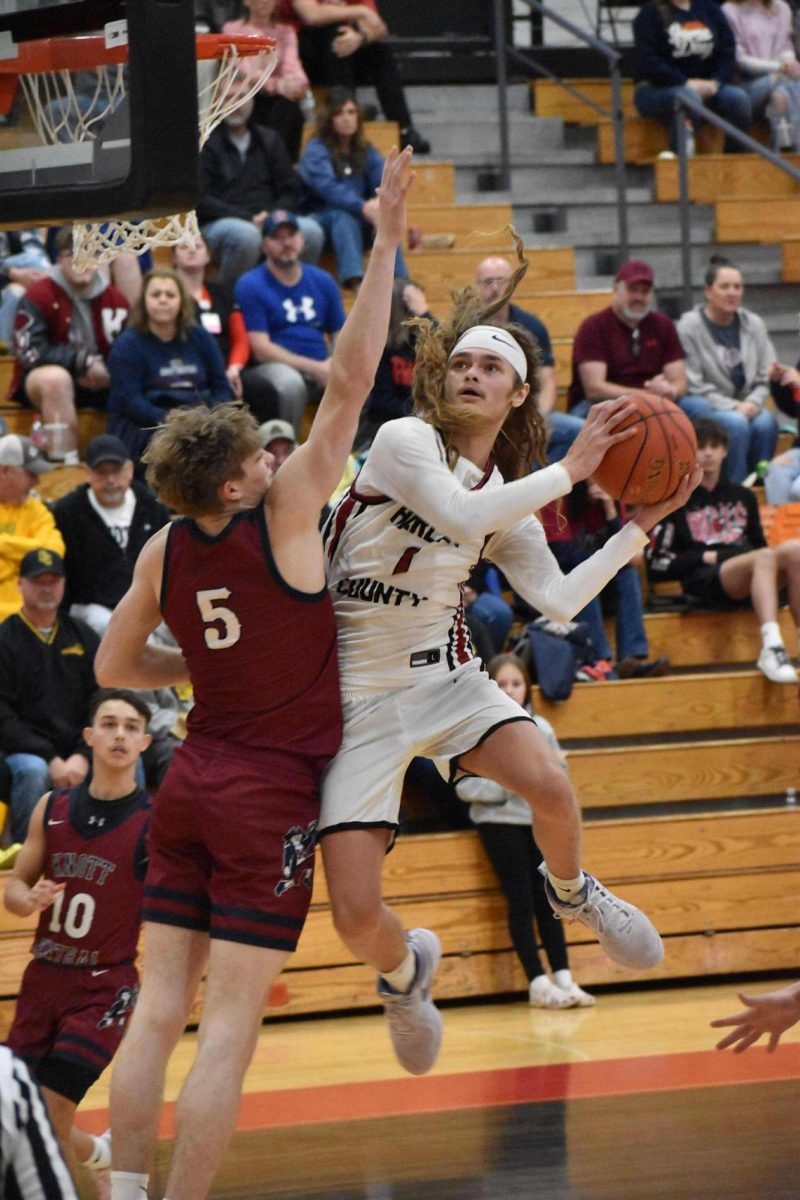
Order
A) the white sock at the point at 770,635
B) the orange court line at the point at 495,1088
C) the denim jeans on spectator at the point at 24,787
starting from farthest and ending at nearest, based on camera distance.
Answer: the white sock at the point at 770,635, the denim jeans on spectator at the point at 24,787, the orange court line at the point at 495,1088

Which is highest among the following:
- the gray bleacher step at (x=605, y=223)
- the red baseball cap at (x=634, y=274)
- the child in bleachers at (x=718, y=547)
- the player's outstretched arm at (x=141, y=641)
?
the player's outstretched arm at (x=141, y=641)

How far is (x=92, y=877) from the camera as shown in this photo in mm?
5020

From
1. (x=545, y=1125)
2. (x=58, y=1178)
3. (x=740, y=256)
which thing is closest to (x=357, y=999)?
(x=545, y=1125)

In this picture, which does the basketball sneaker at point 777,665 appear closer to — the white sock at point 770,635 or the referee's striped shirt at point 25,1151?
the white sock at point 770,635

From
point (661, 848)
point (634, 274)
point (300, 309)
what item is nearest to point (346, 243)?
point (300, 309)

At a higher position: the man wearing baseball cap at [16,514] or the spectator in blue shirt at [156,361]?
the spectator in blue shirt at [156,361]

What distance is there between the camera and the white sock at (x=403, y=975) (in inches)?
183

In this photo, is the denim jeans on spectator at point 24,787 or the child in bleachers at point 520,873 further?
the child in bleachers at point 520,873

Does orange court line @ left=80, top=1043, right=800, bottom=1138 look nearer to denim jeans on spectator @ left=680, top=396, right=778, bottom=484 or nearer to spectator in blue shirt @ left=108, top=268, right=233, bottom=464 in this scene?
spectator in blue shirt @ left=108, top=268, right=233, bottom=464

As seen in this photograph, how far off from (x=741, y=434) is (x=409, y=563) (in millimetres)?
5645

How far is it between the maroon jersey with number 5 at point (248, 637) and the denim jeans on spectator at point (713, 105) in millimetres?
8124

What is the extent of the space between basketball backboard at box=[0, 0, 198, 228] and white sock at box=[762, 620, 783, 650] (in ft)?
16.5

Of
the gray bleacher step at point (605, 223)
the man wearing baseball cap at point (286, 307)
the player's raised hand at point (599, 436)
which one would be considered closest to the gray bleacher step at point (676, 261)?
the gray bleacher step at point (605, 223)

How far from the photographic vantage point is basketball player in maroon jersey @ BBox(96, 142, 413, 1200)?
3969 mm
